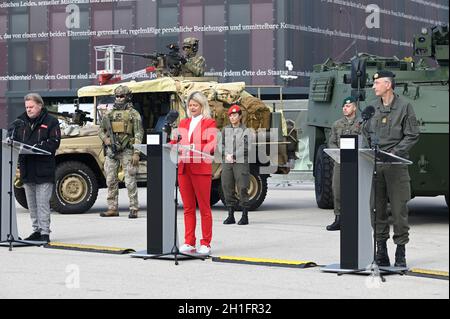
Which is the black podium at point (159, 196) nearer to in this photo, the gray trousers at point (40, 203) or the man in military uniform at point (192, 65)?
the gray trousers at point (40, 203)

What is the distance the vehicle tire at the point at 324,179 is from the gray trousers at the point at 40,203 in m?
6.09

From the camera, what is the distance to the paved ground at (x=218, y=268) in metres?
10.2

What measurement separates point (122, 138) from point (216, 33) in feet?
101

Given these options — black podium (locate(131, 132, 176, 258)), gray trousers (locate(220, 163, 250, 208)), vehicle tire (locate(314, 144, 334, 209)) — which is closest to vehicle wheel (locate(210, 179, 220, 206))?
vehicle tire (locate(314, 144, 334, 209))

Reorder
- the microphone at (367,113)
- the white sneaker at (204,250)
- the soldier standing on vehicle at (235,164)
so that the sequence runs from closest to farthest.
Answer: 1. the microphone at (367,113)
2. the white sneaker at (204,250)
3. the soldier standing on vehicle at (235,164)

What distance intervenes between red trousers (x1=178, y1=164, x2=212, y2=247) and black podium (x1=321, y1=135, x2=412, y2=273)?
172cm

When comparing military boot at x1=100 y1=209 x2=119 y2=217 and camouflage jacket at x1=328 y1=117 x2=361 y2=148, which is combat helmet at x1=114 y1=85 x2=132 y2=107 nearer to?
military boot at x1=100 y1=209 x2=119 y2=217

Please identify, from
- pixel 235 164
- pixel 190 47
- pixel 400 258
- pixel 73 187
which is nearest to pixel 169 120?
pixel 400 258

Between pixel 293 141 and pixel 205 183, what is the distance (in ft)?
25.1

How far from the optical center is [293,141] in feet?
66.4

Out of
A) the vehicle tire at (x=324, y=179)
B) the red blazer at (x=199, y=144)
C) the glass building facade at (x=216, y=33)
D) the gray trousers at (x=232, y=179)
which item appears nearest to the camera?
the red blazer at (x=199, y=144)

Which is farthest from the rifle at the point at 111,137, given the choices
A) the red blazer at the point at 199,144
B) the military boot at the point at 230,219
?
the red blazer at the point at 199,144

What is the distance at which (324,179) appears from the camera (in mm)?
19453

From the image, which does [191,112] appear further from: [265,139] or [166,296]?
[265,139]
